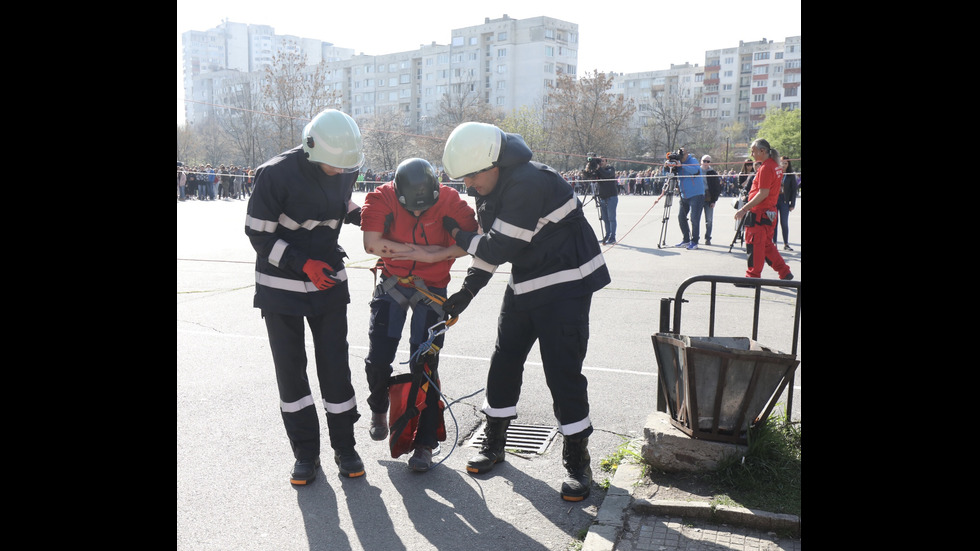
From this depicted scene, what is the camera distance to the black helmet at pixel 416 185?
4094 millimetres

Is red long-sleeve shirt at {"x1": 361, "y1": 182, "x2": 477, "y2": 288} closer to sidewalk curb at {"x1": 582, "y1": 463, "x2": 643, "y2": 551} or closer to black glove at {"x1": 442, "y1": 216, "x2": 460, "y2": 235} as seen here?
black glove at {"x1": 442, "y1": 216, "x2": 460, "y2": 235}

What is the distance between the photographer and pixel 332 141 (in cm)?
386

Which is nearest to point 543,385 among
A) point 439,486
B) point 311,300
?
point 439,486

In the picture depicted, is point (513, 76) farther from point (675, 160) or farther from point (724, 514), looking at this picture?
point (724, 514)

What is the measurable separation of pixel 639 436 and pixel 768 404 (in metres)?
1.05

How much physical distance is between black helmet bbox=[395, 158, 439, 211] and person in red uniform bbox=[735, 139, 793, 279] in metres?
6.28

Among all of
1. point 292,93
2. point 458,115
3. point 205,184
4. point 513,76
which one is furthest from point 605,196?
point 513,76

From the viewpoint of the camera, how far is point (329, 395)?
419 cm

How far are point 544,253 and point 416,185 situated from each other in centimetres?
80

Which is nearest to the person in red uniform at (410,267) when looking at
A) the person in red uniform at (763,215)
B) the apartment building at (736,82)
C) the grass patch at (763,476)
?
the grass patch at (763,476)
